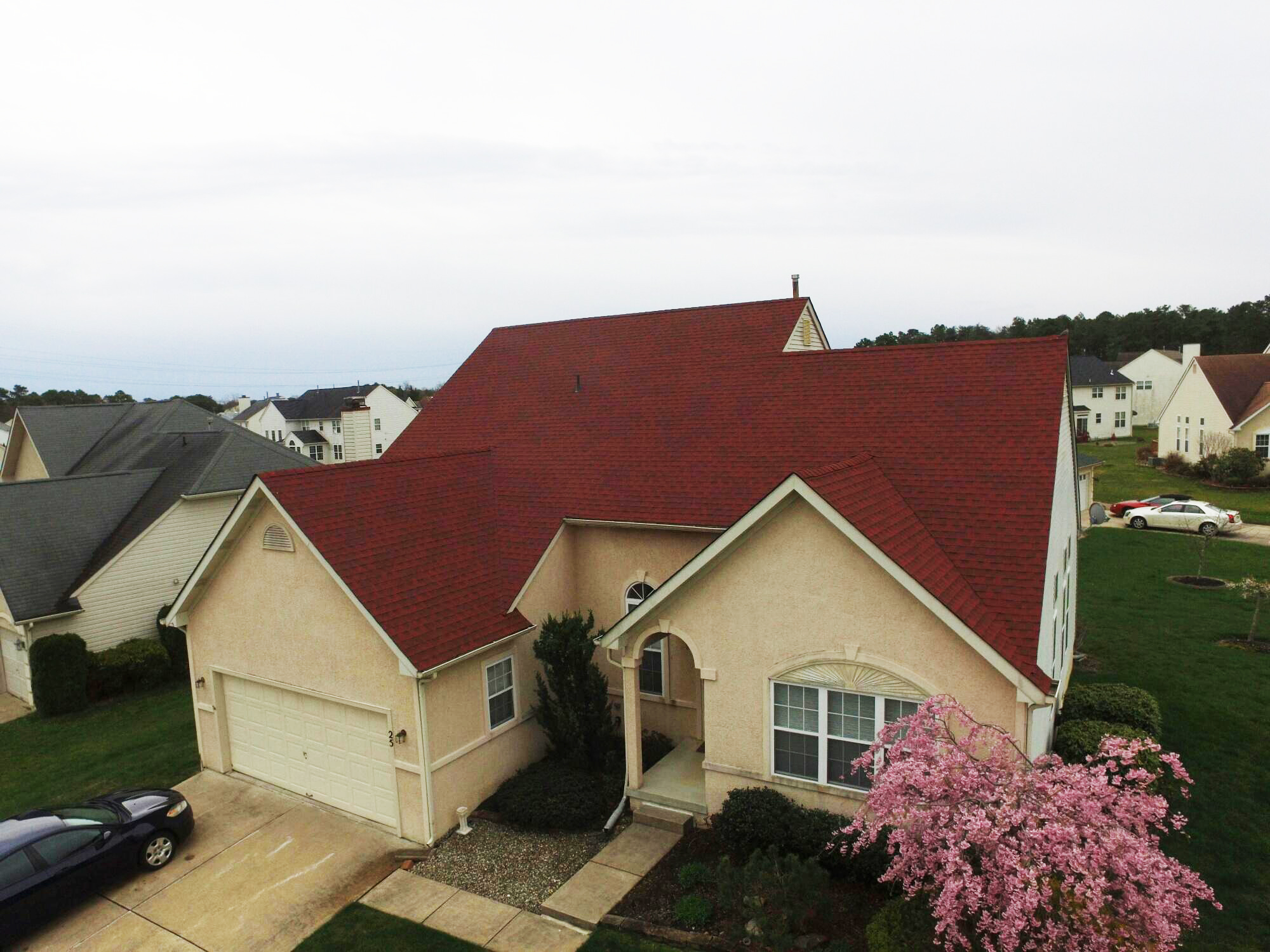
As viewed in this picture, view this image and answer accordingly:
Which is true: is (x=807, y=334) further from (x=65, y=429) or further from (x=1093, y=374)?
(x=1093, y=374)

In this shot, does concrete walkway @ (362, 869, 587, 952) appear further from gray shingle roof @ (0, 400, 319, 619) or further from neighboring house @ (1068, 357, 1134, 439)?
neighboring house @ (1068, 357, 1134, 439)

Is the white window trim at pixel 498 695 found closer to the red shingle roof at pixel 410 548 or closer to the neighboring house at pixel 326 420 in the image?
the red shingle roof at pixel 410 548

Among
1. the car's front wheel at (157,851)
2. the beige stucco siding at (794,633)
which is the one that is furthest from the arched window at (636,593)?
the car's front wheel at (157,851)

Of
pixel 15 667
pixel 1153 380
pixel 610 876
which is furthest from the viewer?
pixel 1153 380

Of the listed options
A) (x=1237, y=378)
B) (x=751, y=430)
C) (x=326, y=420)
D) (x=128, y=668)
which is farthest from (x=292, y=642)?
(x=326, y=420)

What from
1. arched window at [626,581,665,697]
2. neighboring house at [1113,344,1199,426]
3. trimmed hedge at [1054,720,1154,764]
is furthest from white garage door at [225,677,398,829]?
neighboring house at [1113,344,1199,426]

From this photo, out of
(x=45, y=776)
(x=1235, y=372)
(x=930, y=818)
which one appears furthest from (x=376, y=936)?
(x=1235, y=372)
